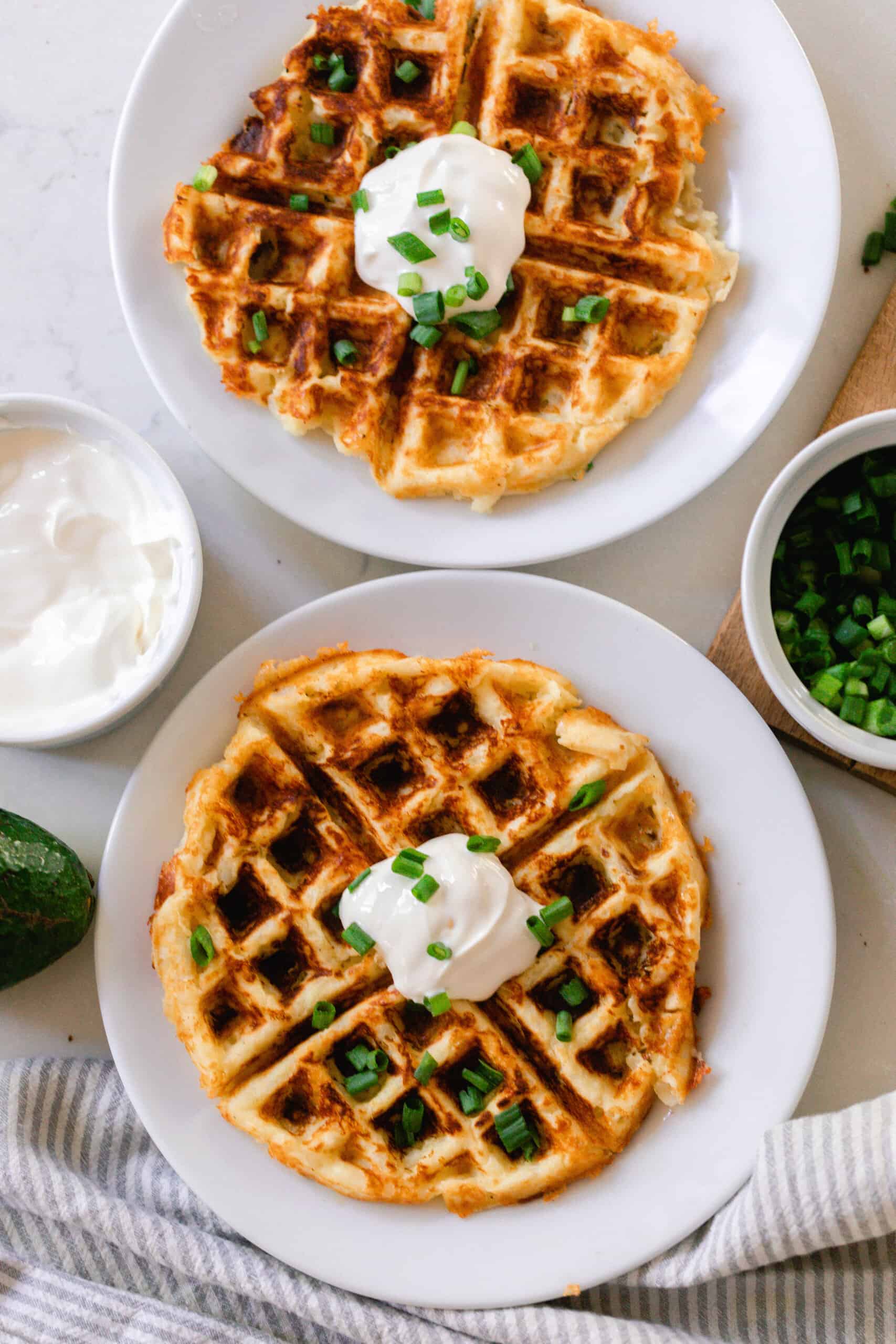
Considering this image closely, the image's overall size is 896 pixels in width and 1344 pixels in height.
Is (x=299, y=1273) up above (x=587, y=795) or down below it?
below

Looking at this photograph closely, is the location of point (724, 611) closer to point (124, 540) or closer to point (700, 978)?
point (700, 978)

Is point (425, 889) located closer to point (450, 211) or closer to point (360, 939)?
point (360, 939)

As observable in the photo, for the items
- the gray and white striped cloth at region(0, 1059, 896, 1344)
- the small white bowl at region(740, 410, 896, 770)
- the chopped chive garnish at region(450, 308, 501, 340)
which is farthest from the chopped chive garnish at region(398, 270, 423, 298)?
the gray and white striped cloth at region(0, 1059, 896, 1344)

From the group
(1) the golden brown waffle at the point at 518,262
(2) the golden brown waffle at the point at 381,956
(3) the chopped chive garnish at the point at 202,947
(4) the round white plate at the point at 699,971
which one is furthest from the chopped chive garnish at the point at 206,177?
(3) the chopped chive garnish at the point at 202,947

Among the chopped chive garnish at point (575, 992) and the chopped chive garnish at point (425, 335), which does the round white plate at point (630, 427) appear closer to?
the chopped chive garnish at point (425, 335)

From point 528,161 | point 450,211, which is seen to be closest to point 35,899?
point 450,211

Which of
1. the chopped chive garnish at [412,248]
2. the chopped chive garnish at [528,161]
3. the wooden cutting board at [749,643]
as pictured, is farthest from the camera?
the wooden cutting board at [749,643]

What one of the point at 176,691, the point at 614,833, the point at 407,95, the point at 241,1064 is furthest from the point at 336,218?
the point at 241,1064
